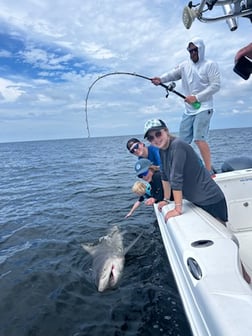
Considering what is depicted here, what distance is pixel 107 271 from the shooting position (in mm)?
4312

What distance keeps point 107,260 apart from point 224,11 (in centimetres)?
385

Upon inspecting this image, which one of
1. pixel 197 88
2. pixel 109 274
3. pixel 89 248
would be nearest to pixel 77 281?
pixel 109 274

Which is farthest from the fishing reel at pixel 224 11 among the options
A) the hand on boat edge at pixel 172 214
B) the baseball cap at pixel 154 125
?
the hand on boat edge at pixel 172 214

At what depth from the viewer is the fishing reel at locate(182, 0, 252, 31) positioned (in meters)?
2.45

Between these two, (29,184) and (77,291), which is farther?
(29,184)

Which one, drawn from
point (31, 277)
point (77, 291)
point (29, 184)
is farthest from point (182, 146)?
point (29, 184)

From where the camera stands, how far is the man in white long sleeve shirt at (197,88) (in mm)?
4953

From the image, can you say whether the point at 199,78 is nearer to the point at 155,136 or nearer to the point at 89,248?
the point at 155,136

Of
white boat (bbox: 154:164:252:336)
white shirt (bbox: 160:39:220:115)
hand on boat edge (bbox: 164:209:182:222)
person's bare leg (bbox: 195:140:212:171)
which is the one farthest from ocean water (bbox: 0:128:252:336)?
white shirt (bbox: 160:39:220:115)

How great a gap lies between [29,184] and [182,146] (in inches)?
500

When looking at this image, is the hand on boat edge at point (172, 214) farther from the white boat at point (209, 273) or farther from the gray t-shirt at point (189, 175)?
the gray t-shirt at point (189, 175)

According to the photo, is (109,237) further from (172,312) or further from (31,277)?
(172,312)

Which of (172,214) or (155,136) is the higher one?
(155,136)

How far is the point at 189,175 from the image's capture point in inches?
141
